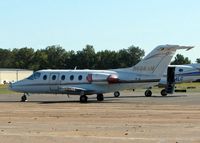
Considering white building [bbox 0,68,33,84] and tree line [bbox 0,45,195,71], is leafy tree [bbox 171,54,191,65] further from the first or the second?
white building [bbox 0,68,33,84]

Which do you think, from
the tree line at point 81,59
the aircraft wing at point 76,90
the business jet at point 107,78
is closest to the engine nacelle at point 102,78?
the business jet at point 107,78

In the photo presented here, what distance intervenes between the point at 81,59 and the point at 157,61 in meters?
140

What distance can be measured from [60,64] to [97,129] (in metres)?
168

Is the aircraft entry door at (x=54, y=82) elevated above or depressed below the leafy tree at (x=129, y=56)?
below

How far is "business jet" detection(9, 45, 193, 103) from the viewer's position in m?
41.2

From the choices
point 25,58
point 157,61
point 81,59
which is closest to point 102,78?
point 157,61

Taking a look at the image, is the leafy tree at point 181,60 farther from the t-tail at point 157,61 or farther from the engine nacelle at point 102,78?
the engine nacelle at point 102,78

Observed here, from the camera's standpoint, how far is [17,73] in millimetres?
155250

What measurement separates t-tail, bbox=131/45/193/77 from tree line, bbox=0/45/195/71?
132042 millimetres

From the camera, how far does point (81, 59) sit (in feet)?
595

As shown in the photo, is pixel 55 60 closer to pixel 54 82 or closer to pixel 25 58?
pixel 25 58

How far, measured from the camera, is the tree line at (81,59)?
593 feet

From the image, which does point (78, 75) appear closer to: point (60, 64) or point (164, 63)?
point (164, 63)

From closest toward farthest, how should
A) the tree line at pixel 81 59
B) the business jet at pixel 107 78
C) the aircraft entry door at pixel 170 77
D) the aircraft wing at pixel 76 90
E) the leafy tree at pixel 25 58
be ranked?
1. the business jet at pixel 107 78
2. the aircraft wing at pixel 76 90
3. the aircraft entry door at pixel 170 77
4. the tree line at pixel 81 59
5. the leafy tree at pixel 25 58
